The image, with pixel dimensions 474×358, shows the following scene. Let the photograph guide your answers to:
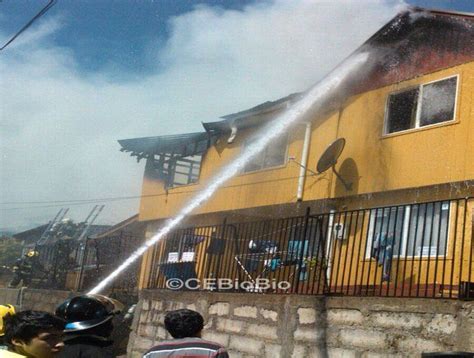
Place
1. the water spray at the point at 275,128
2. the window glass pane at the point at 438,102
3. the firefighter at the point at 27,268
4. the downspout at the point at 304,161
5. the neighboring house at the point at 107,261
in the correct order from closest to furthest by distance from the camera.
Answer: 1. the window glass pane at the point at 438,102
2. the neighboring house at the point at 107,261
3. the water spray at the point at 275,128
4. the downspout at the point at 304,161
5. the firefighter at the point at 27,268

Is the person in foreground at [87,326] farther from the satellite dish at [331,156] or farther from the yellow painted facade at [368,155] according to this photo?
the satellite dish at [331,156]

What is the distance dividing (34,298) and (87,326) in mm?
12443

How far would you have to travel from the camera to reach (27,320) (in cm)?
305

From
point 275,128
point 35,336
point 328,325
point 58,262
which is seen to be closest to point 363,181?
point 275,128

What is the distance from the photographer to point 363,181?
538 inches

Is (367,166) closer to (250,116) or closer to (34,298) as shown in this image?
(250,116)

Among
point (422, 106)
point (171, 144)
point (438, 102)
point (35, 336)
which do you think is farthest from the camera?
point (171, 144)

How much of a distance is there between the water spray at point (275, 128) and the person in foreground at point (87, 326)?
9622mm

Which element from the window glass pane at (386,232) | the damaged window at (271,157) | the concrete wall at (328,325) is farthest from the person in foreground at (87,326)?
the damaged window at (271,157)

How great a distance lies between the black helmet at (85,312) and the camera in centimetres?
362

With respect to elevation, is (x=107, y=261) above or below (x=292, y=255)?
below

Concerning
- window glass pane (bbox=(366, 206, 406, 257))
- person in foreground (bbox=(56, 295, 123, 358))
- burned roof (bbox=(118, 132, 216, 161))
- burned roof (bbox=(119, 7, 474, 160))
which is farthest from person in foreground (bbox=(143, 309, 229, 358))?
burned roof (bbox=(118, 132, 216, 161))

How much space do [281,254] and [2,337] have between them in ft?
20.6

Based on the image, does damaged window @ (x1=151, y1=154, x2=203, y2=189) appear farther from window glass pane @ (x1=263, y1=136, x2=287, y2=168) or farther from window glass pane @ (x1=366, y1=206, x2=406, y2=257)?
window glass pane @ (x1=366, y1=206, x2=406, y2=257)
